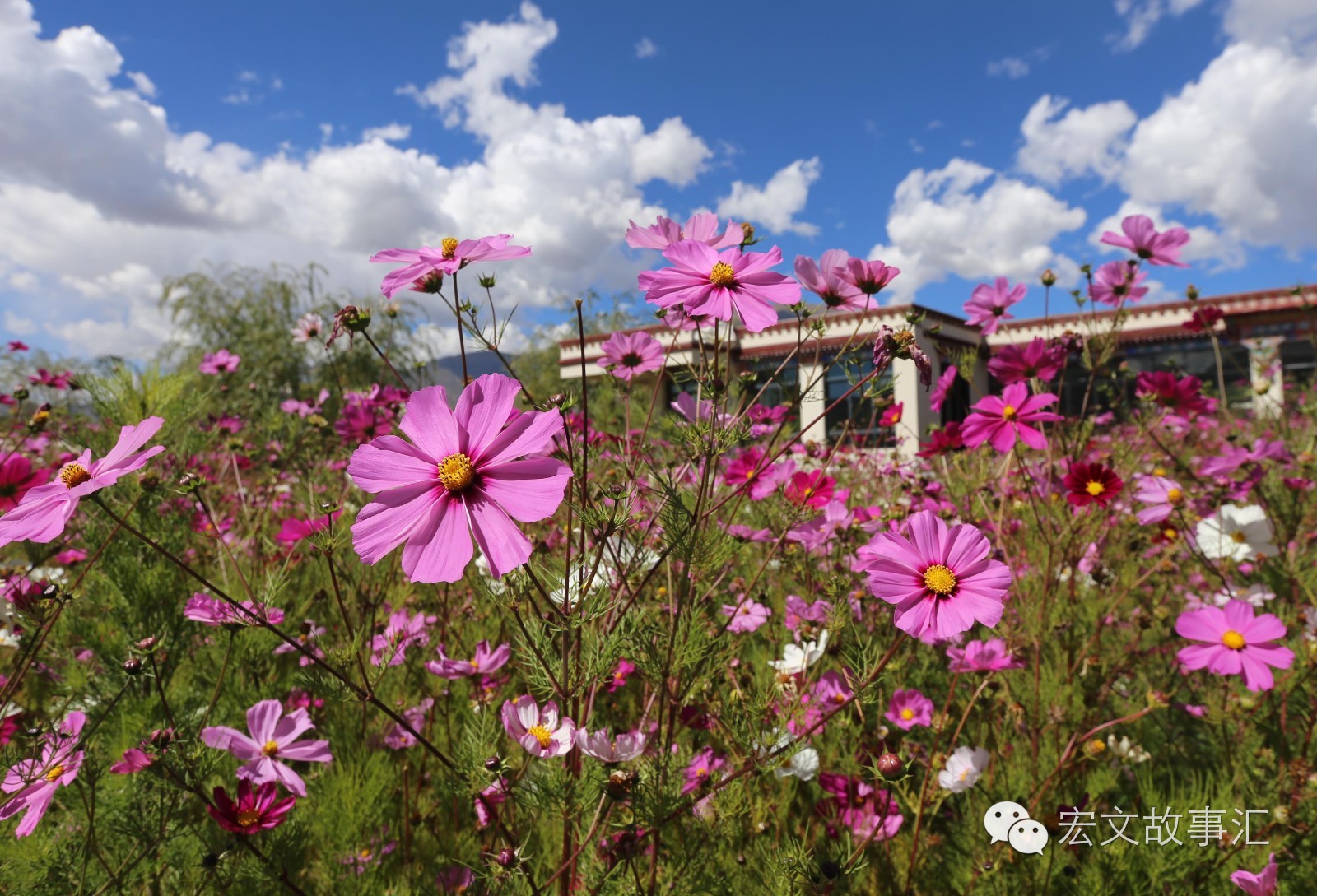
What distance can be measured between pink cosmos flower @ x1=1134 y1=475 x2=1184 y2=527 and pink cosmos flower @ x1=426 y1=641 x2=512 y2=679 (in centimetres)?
150

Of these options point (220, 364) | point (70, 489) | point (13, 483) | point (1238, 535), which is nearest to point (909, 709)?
point (1238, 535)

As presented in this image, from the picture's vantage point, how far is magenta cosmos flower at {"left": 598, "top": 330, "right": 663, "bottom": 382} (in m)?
1.23

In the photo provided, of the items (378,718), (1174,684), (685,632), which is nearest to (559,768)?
(685,632)

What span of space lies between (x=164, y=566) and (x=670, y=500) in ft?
3.53

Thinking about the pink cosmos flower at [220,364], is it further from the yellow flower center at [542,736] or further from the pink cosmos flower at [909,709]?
the pink cosmos flower at [909,709]

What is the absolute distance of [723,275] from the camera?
0.75 metres

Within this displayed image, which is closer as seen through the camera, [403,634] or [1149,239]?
[403,634]

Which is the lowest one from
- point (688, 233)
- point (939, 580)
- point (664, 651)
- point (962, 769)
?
point (962, 769)

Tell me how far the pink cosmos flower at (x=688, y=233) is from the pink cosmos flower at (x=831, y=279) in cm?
9

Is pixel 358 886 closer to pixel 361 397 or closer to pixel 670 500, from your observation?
pixel 670 500

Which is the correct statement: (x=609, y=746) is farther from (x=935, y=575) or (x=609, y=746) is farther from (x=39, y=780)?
(x=39, y=780)

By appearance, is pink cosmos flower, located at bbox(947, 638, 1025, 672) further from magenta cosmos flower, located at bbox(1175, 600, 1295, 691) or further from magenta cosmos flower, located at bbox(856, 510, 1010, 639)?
magenta cosmos flower, located at bbox(856, 510, 1010, 639)

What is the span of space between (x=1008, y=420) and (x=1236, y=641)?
579 millimetres

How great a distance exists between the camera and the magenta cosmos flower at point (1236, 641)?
119 cm
